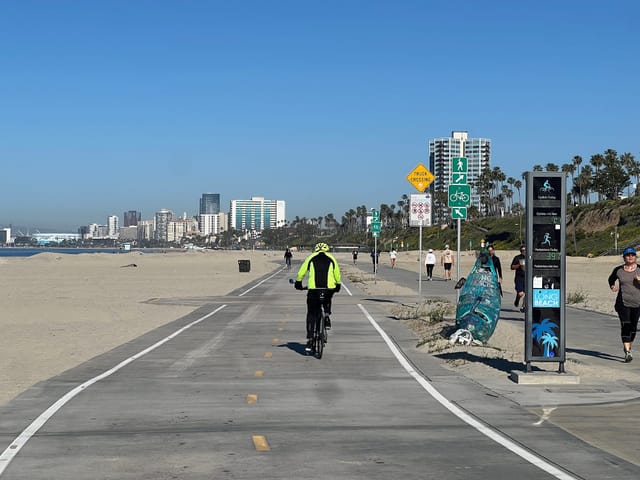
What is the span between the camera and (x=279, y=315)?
26516 mm

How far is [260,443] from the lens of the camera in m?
8.92

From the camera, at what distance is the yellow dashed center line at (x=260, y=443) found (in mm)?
8625

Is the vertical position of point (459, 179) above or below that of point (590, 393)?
above

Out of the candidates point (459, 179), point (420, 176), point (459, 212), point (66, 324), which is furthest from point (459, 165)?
point (66, 324)

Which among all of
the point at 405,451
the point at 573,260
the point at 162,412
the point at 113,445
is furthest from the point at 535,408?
the point at 573,260

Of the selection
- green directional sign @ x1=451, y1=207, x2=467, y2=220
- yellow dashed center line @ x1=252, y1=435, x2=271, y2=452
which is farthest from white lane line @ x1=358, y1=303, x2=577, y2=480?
green directional sign @ x1=451, y1=207, x2=467, y2=220

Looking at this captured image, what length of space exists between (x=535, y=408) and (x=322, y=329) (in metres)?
5.65

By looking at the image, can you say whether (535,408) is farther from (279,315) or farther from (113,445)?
(279,315)

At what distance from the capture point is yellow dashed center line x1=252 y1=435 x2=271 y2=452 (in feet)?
28.3

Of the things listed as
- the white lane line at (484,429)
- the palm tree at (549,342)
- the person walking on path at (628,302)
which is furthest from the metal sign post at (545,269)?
the person walking on path at (628,302)

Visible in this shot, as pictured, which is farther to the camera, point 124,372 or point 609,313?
point 609,313

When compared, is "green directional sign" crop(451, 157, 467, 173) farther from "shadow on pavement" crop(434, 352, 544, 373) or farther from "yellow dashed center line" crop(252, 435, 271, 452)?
"yellow dashed center line" crop(252, 435, 271, 452)

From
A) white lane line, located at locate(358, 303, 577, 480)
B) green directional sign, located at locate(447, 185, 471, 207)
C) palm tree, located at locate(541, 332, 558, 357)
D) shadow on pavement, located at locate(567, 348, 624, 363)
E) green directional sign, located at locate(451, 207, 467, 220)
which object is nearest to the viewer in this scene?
white lane line, located at locate(358, 303, 577, 480)

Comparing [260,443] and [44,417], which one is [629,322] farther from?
[44,417]
